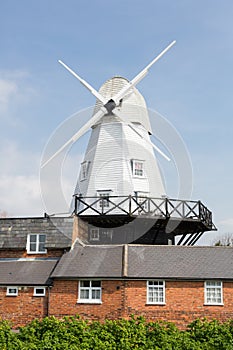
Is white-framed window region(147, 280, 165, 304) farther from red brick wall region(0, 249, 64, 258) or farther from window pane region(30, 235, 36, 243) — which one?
window pane region(30, 235, 36, 243)

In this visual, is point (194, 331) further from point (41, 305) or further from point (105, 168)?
point (105, 168)

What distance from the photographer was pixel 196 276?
22.3 metres

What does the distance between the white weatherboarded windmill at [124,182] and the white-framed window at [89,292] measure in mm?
5187

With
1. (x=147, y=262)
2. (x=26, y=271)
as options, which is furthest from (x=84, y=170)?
(x=147, y=262)

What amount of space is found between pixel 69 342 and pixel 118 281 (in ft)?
15.9

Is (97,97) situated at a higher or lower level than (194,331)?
higher

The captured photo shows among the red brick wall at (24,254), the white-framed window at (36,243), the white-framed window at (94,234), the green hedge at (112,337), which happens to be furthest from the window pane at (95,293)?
the white-framed window at (94,234)

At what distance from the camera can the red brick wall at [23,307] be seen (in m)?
23.0

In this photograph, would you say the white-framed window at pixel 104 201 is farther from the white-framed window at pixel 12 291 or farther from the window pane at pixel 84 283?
the white-framed window at pixel 12 291

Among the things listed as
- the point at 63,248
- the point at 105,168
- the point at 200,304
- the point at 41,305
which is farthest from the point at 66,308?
the point at 105,168

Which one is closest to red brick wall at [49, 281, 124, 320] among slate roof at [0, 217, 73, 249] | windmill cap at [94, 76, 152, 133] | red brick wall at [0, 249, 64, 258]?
red brick wall at [0, 249, 64, 258]

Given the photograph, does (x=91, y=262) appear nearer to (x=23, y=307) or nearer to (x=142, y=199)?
(x=23, y=307)

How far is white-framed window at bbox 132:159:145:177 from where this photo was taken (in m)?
30.0

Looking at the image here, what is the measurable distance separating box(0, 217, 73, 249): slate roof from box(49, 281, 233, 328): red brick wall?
12.2ft
